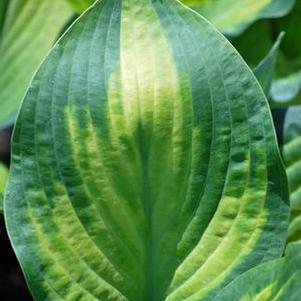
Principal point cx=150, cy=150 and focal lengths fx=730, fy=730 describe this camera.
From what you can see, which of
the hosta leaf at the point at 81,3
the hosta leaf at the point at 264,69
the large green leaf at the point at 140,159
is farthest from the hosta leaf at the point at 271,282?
the hosta leaf at the point at 81,3

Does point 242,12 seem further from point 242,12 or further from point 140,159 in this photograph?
point 140,159

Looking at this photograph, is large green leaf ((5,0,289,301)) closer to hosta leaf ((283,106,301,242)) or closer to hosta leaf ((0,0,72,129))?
hosta leaf ((283,106,301,242))

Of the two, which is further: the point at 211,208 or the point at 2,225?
the point at 2,225

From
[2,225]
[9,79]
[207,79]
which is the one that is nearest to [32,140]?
[207,79]

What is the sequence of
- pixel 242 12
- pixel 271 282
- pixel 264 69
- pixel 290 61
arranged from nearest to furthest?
pixel 271 282 < pixel 264 69 < pixel 242 12 < pixel 290 61

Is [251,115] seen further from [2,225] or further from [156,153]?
[2,225]

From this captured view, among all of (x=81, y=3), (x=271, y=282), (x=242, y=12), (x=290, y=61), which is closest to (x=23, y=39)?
(x=81, y=3)
